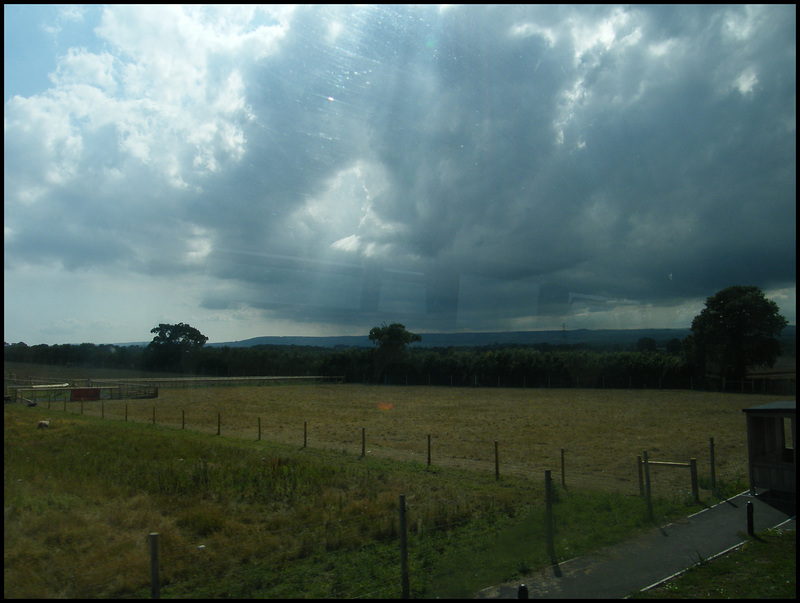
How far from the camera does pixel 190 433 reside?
74.8ft

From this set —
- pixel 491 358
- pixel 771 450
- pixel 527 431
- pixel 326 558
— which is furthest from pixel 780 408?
pixel 491 358

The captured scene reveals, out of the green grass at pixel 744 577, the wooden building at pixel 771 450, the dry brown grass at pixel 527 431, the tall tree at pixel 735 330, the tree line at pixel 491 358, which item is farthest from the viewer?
the tree line at pixel 491 358

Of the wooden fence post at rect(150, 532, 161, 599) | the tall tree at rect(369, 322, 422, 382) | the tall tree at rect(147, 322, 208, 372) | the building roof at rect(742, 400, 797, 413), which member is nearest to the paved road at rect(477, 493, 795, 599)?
the building roof at rect(742, 400, 797, 413)

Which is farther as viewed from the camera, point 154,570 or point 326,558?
point 326,558

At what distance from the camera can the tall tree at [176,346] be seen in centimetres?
6825

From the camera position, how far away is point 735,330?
40656 mm

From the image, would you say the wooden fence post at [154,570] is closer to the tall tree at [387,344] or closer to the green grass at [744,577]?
the green grass at [744,577]

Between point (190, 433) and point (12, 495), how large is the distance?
14455mm

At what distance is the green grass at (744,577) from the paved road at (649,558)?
171mm

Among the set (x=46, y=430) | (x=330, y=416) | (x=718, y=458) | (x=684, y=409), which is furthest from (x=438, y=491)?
(x=684, y=409)

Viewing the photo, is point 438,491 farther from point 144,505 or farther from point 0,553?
point 0,553

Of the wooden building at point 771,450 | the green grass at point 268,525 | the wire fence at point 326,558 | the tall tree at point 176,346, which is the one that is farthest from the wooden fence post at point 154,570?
the tall tree at point 176,346

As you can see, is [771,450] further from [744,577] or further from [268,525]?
[268,525]

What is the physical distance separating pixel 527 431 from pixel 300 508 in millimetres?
17200
